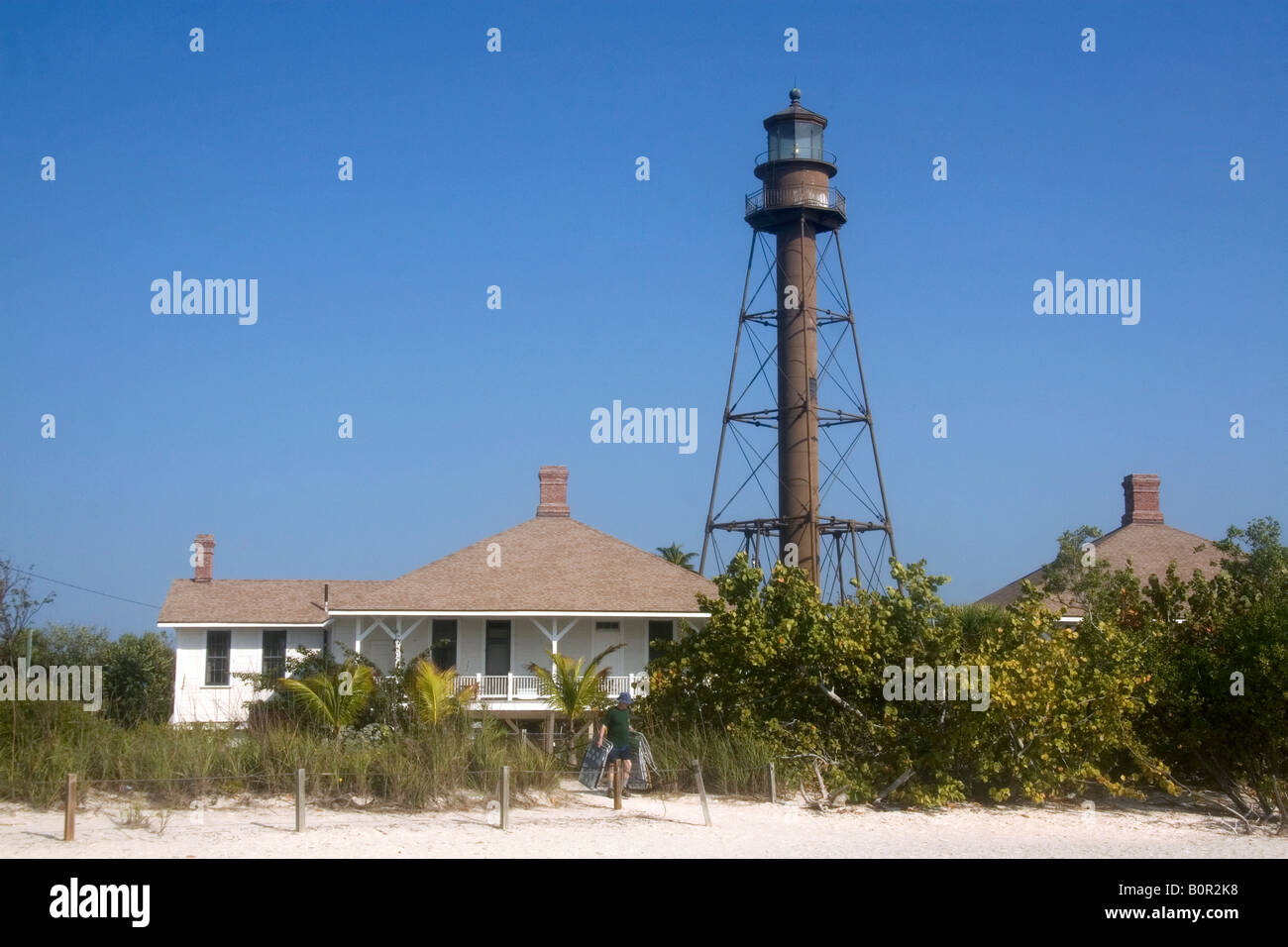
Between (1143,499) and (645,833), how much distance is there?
2474 centimetres

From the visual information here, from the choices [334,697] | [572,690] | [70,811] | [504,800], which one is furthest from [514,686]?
[70,811]

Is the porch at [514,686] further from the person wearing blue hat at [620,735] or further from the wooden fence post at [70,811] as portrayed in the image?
the wooden fence post at [70,811]

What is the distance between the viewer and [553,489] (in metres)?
33.4

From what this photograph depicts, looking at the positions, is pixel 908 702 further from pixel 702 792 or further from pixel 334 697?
pixel 334 697

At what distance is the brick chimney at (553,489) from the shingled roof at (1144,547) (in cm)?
1134

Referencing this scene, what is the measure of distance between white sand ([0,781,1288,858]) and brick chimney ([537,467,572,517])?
51.3ft

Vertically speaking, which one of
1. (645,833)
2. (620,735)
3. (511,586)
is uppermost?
(511,586)

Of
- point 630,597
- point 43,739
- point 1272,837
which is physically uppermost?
point 630,597

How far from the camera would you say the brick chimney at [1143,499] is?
35.8 metres

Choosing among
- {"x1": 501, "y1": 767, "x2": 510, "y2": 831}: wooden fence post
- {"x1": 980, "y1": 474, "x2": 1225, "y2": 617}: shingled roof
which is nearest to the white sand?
{"x1": 501, "y1": 767, "x2": 510, "y2": 831}: wooden fence post
